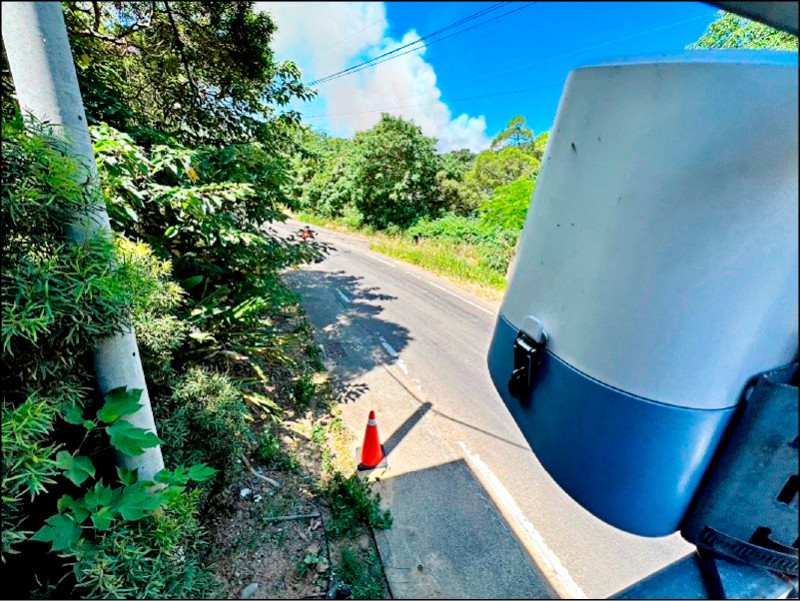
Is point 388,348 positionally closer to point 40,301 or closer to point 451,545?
point 451,545

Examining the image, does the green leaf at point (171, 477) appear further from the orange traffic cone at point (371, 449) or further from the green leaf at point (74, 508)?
the orange traffic cone at point (371, 449)

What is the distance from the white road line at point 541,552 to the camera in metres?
2.29

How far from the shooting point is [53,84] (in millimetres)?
1369

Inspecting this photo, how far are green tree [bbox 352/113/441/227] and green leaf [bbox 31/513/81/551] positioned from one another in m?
14.2

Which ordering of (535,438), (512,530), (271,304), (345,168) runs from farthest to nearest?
(345,168) < (271,304) < (512,530) < (535,438)

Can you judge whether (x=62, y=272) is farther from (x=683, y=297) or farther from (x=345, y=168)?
(x=345, y=168)

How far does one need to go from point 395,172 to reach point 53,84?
14082 millimetres

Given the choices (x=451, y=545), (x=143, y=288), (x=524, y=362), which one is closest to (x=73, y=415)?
(x=143, y=288)

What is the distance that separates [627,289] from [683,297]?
0.29ft

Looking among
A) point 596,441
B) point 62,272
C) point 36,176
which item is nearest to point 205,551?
point 62,272

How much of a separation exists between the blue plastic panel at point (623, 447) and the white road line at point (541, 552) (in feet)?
6.61

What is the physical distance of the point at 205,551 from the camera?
7.68 feet

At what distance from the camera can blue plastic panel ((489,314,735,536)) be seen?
73 cm

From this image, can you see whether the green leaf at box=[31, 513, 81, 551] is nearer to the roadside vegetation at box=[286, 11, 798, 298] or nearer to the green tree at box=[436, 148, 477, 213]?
the roadside vegetation at box=[286, 11, 798, 298]
